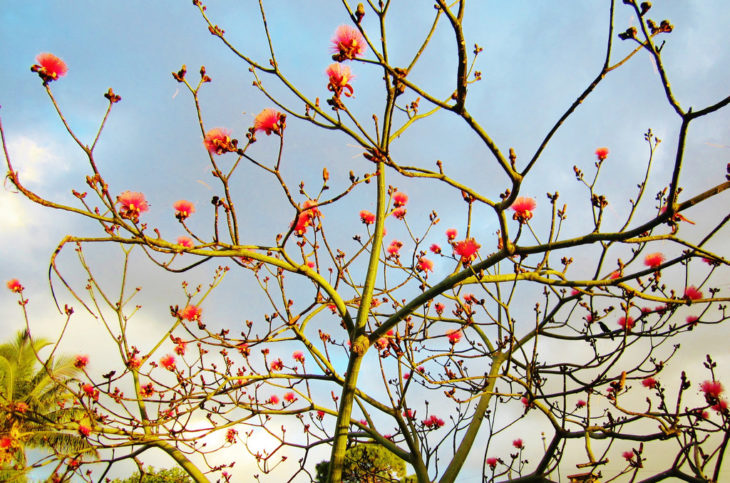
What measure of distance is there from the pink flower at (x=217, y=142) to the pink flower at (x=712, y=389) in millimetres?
3456

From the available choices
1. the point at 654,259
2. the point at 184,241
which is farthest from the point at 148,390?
the point at 654,259

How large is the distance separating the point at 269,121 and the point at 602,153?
2.63 m

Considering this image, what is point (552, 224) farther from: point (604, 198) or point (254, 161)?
point (254, 161)

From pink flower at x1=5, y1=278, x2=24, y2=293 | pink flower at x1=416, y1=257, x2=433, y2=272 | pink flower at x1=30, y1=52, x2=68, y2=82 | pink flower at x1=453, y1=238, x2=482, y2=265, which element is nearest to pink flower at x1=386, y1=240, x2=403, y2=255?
pink flower at x1=416, y1=257, x2=433, y2=272

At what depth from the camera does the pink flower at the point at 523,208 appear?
2.57m

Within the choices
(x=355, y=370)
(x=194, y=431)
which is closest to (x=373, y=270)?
(x=355, y=370)

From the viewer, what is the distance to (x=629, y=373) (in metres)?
3.70

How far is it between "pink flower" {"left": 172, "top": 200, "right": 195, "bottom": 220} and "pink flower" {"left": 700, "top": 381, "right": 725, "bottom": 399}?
3.62m

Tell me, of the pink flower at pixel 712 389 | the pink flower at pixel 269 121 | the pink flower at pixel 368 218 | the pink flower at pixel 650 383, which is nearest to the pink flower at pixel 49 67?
the pink flower at pixel 269 121

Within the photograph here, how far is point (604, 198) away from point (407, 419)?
8.99 ft

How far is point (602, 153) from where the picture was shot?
356 centimetres

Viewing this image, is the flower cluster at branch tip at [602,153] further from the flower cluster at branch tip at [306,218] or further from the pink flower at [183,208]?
the pink flower at [183,208]

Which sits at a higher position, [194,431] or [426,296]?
[426,296]

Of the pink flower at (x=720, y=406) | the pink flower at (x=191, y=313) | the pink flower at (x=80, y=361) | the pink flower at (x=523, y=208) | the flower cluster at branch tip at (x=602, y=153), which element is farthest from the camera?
the pink flower at (x=80, y=361)
